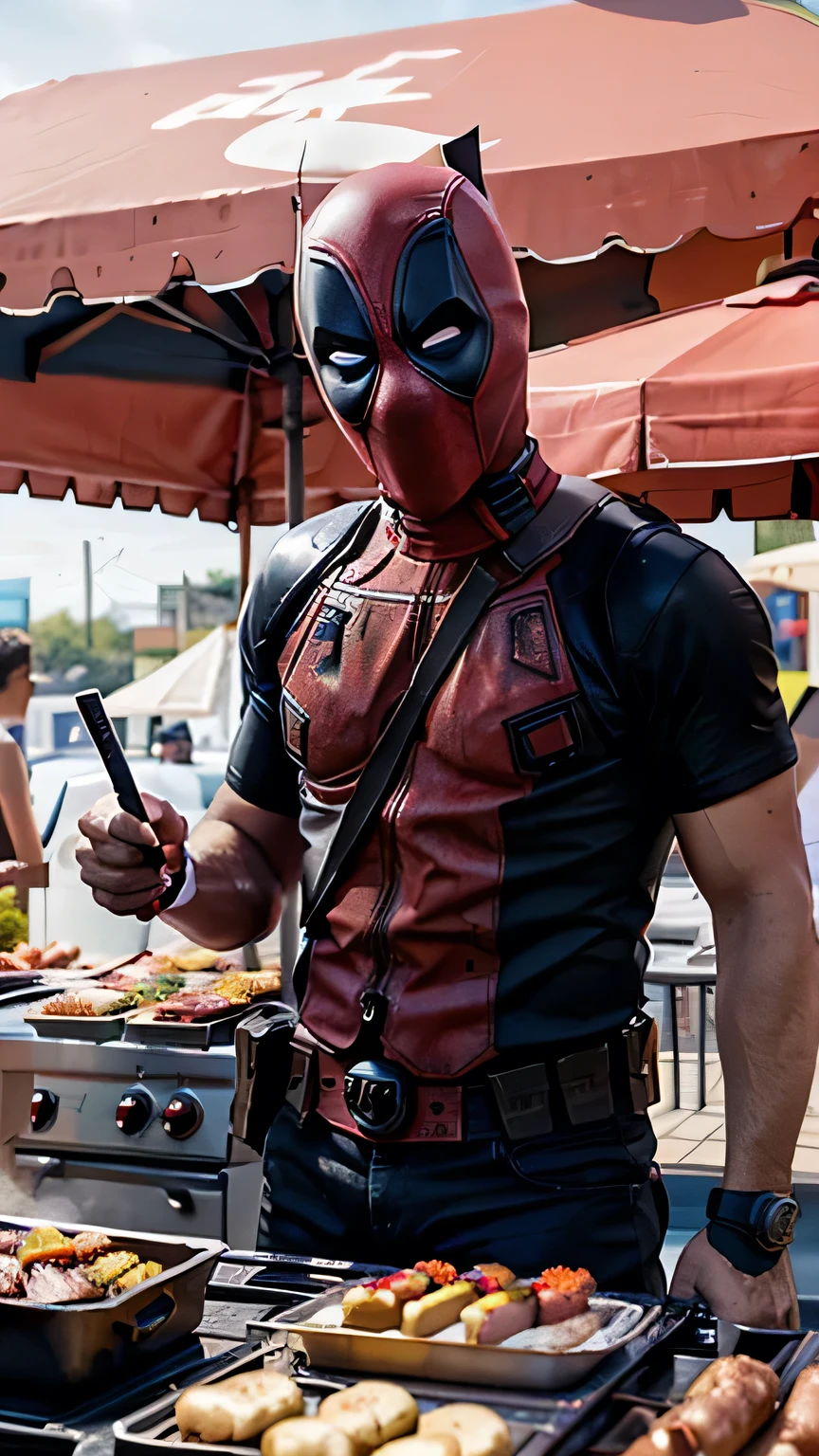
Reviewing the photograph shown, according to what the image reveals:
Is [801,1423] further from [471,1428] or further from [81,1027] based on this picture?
[81,1027]

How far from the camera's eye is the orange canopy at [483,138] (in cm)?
265

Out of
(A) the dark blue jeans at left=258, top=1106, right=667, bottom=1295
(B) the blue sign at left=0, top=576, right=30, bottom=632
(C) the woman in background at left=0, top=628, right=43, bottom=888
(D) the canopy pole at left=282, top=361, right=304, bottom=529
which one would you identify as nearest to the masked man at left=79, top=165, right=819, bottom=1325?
(A) the dark blue jeans at left=258, top=1106, right=667, bottom=1295

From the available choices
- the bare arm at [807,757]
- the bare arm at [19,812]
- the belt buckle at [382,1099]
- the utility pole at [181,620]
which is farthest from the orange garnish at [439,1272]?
the utility pole at [181,620]

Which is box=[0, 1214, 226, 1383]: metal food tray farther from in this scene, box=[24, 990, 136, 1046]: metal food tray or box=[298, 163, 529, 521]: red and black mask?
box=[24, 990, 136, 1046]: metal food tray

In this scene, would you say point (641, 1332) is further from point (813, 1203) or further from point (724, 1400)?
point (813, 1203)

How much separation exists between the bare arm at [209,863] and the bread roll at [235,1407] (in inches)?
27.3

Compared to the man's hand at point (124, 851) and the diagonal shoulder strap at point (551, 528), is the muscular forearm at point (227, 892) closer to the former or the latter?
the man's hand at point (124, 851)

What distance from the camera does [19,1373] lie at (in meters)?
1.15

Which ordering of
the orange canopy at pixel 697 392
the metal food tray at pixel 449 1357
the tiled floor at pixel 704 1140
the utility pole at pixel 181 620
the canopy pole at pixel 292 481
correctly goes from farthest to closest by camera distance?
the utility pole at pixel 181 620 → the tiled floor at pixel 704 1140 → the canopy pole at pixel 292 481 → the orange canopy at pixel 697 392 → the metal food tray at pixel 449 1357

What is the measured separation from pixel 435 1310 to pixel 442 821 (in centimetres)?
56

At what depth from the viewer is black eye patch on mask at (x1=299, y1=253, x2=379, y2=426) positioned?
1.59 meters

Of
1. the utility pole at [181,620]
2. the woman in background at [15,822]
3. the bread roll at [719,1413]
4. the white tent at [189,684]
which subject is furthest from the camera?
the utility pole at [181,620]

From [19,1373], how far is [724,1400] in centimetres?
59

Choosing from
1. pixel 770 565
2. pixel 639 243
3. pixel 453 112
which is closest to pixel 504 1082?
pixel 639 243
